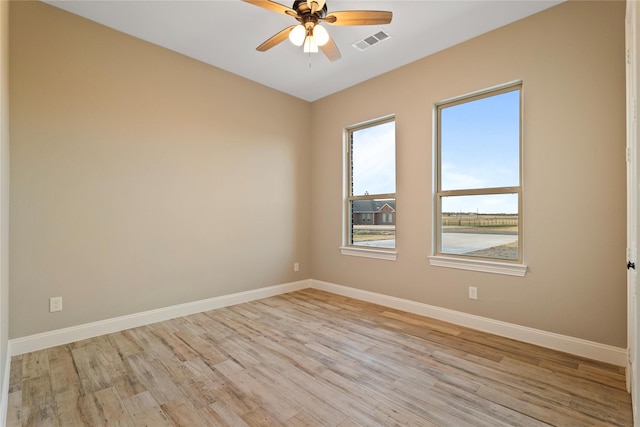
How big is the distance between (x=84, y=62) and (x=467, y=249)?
13.9ft

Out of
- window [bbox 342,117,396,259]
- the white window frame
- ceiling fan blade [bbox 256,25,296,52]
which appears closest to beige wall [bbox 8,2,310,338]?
the white window frame

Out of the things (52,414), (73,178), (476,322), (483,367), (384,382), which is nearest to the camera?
(52,414)

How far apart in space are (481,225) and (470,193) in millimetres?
358

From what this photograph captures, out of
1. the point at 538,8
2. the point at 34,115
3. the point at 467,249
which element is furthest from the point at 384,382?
the point at 34,115

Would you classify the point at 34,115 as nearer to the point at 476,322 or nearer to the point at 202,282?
the point at 202,282

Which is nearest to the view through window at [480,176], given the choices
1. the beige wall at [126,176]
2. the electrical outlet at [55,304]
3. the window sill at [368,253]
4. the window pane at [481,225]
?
the window pane at [481,225]

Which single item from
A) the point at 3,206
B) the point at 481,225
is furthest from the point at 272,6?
the point at 481,225

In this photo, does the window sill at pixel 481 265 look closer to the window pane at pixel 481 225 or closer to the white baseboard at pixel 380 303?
the window pane at pixel 481 225

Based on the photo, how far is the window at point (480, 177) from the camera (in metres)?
2.93

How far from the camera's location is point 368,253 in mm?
4035

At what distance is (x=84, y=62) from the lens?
9.24 ft

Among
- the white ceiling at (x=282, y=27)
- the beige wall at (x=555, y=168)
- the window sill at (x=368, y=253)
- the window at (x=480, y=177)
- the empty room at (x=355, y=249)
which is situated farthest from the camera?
the window sill at (x=368, y=253)

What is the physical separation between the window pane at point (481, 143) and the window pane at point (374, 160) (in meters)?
0.68

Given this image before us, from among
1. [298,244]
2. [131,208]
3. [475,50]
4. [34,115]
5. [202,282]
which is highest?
[475,50]
